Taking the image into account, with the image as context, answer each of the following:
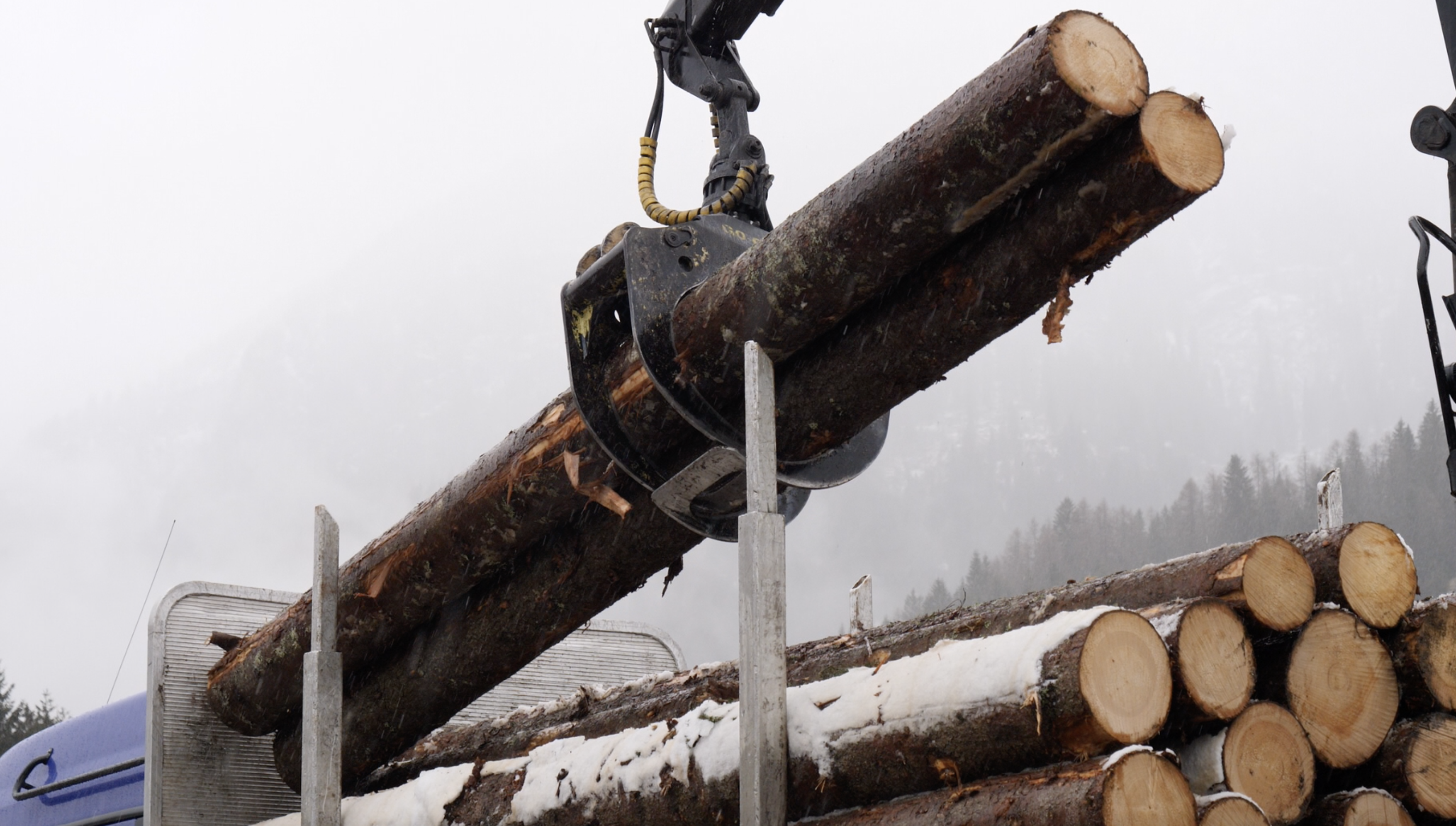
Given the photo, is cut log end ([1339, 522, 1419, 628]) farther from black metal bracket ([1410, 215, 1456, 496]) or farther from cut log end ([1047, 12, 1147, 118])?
cut log end ([1047, 12, 1147, 118])

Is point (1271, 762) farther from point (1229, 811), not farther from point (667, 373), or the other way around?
point (667, 373)

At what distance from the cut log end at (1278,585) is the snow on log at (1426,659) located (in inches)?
15.0

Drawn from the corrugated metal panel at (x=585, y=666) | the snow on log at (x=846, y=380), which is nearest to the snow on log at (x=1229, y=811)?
the snow on log at (x=846, y=380)

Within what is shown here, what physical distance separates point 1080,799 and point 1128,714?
0.31m

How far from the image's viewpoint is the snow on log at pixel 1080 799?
2.73 meters

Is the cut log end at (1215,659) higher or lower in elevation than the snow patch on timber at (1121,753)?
higher

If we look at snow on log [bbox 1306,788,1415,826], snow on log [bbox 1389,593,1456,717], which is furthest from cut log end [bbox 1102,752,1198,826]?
snow on log [bbox 1389,593,1456,717]

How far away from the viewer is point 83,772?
720 cm

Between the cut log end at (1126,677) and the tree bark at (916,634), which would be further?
the tree bark at (916,634)

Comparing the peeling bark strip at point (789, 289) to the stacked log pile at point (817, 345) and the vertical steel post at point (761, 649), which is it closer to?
the stacked log pile at point (817, 345)

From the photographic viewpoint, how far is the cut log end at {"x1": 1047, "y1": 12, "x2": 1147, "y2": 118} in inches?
118

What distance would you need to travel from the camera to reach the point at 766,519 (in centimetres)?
355

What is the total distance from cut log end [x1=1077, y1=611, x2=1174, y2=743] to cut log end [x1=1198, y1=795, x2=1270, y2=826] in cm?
20

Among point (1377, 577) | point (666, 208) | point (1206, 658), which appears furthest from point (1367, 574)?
point (666, 208)
